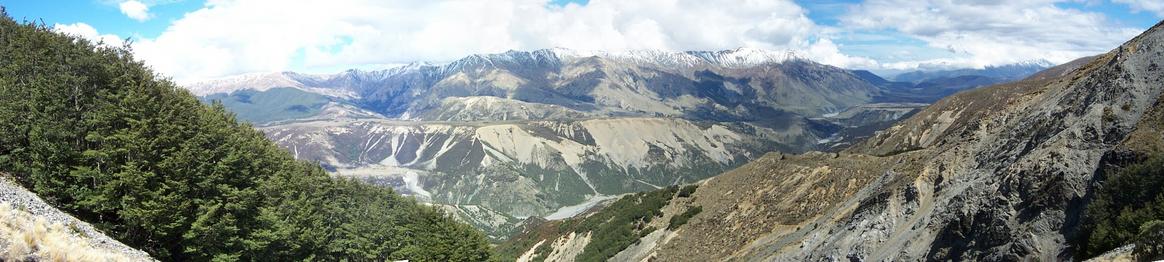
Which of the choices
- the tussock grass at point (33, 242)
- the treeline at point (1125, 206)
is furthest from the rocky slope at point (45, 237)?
the treeline at point (1125, 206)

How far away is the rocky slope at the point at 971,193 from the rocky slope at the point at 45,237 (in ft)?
128

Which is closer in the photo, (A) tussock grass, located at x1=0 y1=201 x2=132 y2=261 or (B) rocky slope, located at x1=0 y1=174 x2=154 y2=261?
(A) tussock grass, located at x1=0 y1=201 x2=132 y2=261

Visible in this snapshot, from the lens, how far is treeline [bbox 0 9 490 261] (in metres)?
35.5

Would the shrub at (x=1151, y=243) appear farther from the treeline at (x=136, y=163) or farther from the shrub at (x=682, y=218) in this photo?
the shrub at (x=682, y=218)

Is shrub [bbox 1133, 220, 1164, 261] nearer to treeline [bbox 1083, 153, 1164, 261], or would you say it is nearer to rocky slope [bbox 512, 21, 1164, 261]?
treeline [bbox 1083, 153, 1164, 261]

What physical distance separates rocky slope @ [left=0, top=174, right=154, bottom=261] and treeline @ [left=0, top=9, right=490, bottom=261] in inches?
162

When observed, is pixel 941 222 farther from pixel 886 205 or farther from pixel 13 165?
pixel 13 165

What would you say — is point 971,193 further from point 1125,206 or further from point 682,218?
point 682,218

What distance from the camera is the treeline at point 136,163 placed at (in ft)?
116

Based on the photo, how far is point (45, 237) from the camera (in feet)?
70.1

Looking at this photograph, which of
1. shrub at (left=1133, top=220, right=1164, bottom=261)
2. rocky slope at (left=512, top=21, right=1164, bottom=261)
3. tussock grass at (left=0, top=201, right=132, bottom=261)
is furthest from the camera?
rocky slope at (left=512, top=21, right=1164, bottom=261)

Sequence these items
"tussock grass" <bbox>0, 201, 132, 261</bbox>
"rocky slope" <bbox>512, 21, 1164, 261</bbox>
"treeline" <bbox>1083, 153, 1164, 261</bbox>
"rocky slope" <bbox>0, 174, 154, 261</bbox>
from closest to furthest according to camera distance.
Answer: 1. "tussock grass" <bbox>0, 201, 132, 261</bbox>
2. "rocky slope" <bbox>0, 174, 154, 261</bbox>
3. "treeline" <bbox>1083, 153, 1164, 261</bbox>
4. "rocky slope" <bbox>512, 21, 1164, 261</bbox>

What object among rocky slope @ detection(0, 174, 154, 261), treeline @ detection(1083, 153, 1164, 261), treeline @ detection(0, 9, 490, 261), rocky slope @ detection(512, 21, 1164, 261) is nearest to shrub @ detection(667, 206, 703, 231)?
rocky slope @ detection(512, 21, 1164, 261)

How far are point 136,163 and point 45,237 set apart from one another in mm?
16870
